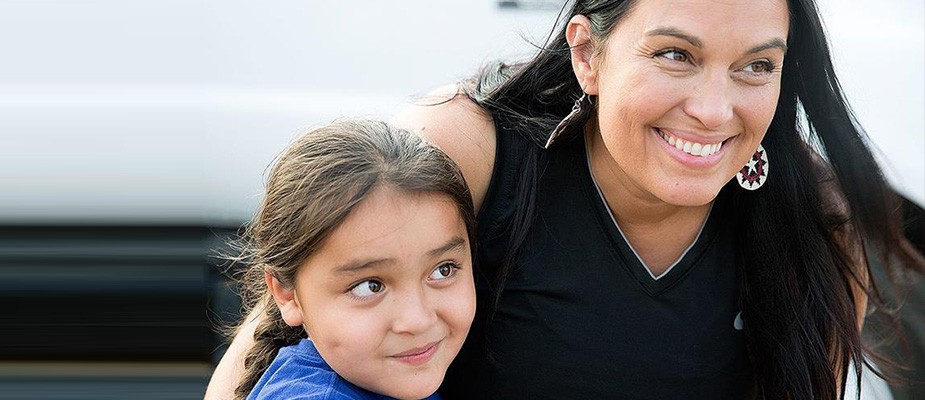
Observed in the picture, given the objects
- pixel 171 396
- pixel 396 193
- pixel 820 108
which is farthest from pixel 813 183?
pixel 171 396

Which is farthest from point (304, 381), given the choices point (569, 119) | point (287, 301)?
point (569, 119)

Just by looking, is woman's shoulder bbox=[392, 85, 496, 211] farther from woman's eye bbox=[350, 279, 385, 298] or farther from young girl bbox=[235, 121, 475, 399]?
woman's eye bbox=[350, 279, 385, 298]

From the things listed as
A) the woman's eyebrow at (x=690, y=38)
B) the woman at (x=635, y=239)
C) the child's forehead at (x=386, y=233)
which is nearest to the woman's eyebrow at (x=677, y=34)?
the woman's eyebrow at (x=690, y=38)

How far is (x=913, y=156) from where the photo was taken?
261cm

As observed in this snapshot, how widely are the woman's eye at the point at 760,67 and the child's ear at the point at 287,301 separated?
2.87 ft

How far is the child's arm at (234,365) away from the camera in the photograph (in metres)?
2.25

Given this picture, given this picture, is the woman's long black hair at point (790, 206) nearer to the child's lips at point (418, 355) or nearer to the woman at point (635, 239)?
the woman at point (635, 239)

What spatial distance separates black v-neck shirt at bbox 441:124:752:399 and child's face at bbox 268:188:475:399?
1.10 feet

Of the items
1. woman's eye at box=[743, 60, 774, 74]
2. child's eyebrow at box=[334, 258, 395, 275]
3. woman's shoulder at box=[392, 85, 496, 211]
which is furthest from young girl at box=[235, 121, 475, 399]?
woman's eye at box=[743, 60, 774, 74]

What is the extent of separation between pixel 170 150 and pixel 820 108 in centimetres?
164

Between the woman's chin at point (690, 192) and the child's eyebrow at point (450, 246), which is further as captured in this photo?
the woman's chin at point (690, 192)

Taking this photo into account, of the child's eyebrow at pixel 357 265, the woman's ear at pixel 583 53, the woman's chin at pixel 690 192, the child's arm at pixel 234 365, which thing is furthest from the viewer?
the child's arm at pixel 234 365

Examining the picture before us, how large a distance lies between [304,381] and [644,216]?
0.77m

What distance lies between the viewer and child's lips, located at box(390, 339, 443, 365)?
6.13 feet
